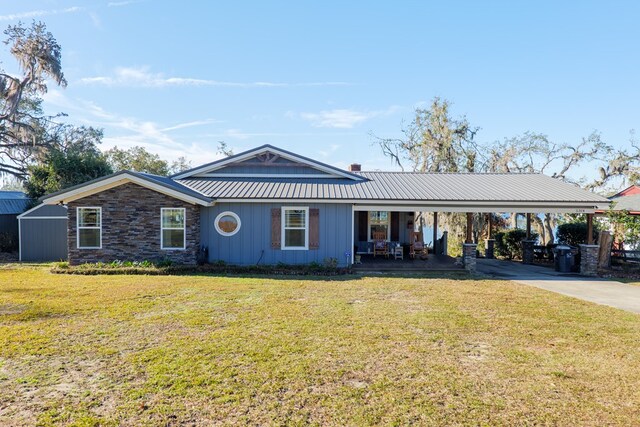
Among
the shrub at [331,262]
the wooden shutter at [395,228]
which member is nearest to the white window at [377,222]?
the wooden shutter at [395,228]

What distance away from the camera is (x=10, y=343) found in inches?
211

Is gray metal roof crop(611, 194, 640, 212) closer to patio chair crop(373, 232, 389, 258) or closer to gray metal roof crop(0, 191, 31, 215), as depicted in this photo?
patio chair crop(373, 232, 389, 258)

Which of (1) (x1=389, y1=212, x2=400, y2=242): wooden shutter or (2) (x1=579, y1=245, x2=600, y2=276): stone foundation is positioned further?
(1) (x1=389, y1=212, x2=400, y2=242): wooden shutter

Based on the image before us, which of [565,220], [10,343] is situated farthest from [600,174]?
[10,343]

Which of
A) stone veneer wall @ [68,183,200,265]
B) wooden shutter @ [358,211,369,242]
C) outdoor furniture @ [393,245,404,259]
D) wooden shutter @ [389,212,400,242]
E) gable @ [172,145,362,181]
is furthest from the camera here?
wooden shutter @ [389,212,400,242]

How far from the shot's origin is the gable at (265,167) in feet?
50.1

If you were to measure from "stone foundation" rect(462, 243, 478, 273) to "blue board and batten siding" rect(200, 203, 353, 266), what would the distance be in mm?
4104

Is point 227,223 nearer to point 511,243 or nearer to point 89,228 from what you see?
point 89,228

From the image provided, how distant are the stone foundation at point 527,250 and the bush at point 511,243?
4.84 feet

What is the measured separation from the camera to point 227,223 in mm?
13125

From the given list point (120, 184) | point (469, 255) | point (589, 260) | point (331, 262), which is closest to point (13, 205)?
point (120, 184)

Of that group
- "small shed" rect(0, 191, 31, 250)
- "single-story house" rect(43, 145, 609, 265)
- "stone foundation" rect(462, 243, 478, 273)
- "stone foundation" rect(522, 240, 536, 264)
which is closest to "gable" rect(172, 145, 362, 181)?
"single-story house" rect(43, 145, 609, 265)

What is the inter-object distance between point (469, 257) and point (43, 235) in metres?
17.5

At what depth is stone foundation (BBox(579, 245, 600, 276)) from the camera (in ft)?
42.7
